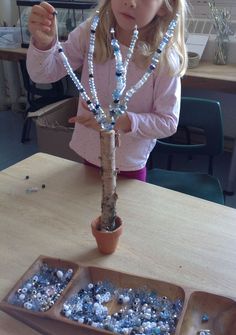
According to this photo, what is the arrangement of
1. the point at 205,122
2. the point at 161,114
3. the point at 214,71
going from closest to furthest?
1. the point at 161,114
2. the point at 205,122
3. the point at 214,71

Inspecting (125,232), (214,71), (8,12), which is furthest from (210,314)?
(8,12)

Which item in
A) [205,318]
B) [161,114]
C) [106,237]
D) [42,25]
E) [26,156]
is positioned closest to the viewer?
[205,318]

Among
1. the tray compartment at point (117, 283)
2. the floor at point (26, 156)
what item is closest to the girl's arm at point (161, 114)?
the tray compartment at point (117, 283)

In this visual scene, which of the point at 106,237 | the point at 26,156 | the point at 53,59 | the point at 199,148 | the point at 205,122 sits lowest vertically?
the point at 26,156

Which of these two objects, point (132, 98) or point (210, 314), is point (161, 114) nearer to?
point (132, 98)

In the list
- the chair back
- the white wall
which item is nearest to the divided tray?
the chair back

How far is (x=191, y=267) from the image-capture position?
0.72 metres

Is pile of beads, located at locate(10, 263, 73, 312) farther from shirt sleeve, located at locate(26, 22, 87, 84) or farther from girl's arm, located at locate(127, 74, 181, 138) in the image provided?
shirt sleeve, located at locate(26, 22, 87, 84)

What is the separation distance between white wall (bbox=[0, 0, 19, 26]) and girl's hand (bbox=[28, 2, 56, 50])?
259 cm

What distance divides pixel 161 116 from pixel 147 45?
0.65 feet

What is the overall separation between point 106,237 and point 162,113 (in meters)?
0.40

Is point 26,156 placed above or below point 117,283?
below

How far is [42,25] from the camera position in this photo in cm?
87

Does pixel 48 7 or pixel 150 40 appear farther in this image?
pixel 150 40
